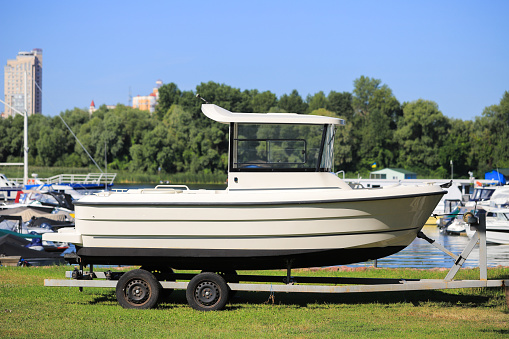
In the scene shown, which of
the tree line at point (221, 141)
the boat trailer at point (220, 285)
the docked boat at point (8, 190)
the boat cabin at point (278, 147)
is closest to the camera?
the boat trailer at point (220, 285)

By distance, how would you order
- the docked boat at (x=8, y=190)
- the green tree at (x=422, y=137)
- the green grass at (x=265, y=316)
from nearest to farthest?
the green grass at (x=265, y=316) → the docked boat at (x=8, y=190) → the green tree at (x=422, y=137)

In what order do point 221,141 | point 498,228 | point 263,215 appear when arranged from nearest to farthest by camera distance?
point 263,215
point 498,228
point 221,141

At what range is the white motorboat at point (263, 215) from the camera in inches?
386

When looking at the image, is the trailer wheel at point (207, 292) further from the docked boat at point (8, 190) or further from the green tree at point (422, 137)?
the green tree at point (422, 137)

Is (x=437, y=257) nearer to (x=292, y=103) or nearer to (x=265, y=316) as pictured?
(x=265, y=316)

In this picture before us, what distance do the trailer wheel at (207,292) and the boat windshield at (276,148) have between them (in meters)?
1.91

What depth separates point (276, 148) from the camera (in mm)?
10523

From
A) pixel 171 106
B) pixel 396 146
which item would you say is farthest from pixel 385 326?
pixel 171 106

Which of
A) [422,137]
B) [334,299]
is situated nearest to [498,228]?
[334,299]

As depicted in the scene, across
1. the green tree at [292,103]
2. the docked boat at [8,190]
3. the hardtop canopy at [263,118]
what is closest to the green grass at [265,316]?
the hardtop canopy at [263,118]

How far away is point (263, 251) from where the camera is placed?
993 cm

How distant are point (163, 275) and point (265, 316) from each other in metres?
2.04

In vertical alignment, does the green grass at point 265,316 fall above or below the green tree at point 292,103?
below

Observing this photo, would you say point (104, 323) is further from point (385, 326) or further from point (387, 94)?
point (387, 94)
